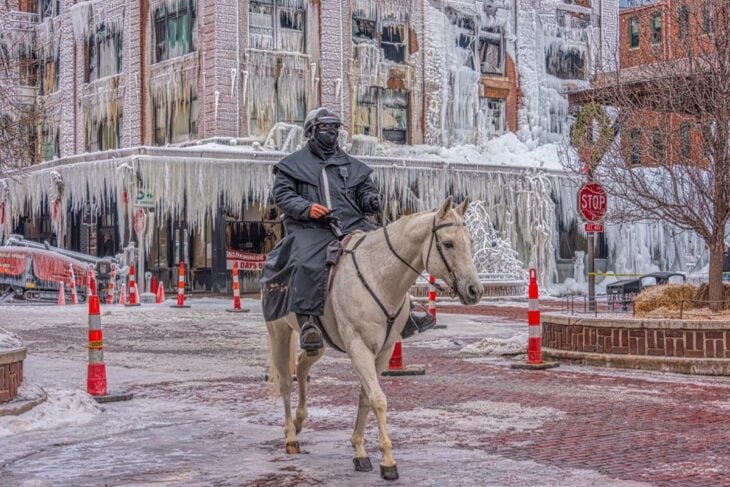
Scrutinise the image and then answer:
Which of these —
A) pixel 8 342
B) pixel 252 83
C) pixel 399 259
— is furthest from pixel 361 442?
pixel 252 83

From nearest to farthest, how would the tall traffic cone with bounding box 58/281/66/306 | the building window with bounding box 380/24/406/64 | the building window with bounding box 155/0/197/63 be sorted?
the tall traffic cone with bounding box 58/281/66/306 < the building window with bounding box 155/0/197/63 < the building window with bounding box 380/24/406/64

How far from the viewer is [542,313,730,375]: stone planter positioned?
13.9m

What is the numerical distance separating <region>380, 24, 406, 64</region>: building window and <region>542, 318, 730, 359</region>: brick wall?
26.7 m

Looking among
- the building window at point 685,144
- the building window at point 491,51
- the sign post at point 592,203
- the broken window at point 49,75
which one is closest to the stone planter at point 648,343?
the sign post at point 592,203

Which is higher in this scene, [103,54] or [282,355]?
[103,54]

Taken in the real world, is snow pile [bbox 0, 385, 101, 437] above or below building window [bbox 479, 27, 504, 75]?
below

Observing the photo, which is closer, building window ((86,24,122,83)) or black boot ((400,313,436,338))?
black boot ((400,313,436,338))

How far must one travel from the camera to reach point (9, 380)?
986cm

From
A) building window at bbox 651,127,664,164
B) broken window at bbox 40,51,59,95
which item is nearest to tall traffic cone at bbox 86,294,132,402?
building window at bbox 651,127,664,164

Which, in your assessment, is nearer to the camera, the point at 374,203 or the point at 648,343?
the point at 374,203

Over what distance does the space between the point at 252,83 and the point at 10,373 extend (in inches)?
1120

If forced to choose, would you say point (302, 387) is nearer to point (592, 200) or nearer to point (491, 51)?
point (592, 200)

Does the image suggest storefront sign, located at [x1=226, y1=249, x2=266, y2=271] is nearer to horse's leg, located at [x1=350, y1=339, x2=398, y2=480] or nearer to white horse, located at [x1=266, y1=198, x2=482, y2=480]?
white horse, located at [x1=266, y1=198, x2=482, y2=480]

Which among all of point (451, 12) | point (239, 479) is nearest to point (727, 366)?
point (239, 479)
